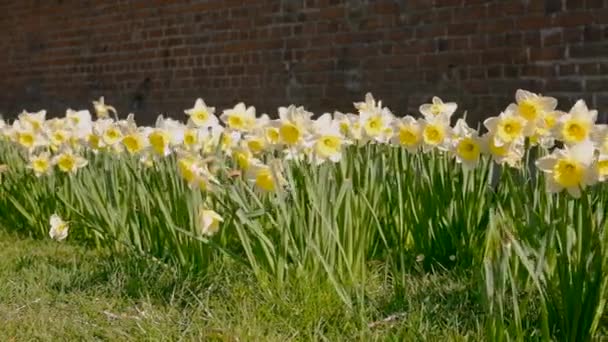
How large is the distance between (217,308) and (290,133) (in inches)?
26.8

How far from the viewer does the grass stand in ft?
8.79

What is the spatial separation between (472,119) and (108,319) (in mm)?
3513

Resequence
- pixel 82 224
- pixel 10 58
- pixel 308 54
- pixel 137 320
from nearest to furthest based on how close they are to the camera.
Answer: pixel 137 320, pixel 82 224, pixel 308 54, pixel 10 58

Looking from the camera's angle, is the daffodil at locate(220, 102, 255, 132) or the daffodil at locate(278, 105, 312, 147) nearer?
the daffodil at locate(278, 105, 312, 147)

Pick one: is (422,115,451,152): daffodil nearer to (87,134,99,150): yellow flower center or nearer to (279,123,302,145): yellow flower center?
(279,123,302,145): yellow flower center

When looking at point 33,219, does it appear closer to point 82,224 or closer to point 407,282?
point 82,224

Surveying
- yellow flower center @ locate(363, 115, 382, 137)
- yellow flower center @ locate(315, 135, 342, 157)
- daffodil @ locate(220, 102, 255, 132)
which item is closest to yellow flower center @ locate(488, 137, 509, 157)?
yellow flower center @ locate(315, 135, 342, 157)

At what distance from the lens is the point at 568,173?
2379 mm

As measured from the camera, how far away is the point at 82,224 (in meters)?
4.40

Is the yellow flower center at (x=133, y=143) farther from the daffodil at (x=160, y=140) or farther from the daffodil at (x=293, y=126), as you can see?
the daffodil at (x=293, y=126)

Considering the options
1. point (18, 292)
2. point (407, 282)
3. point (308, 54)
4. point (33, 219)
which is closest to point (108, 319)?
point (18, 292)

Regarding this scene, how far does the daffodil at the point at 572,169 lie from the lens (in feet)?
7.77

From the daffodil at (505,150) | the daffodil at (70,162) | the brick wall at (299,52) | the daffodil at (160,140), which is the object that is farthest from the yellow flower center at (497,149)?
the brick wall at (299,52)

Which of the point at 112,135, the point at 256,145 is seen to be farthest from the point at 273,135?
the point at 112,135
